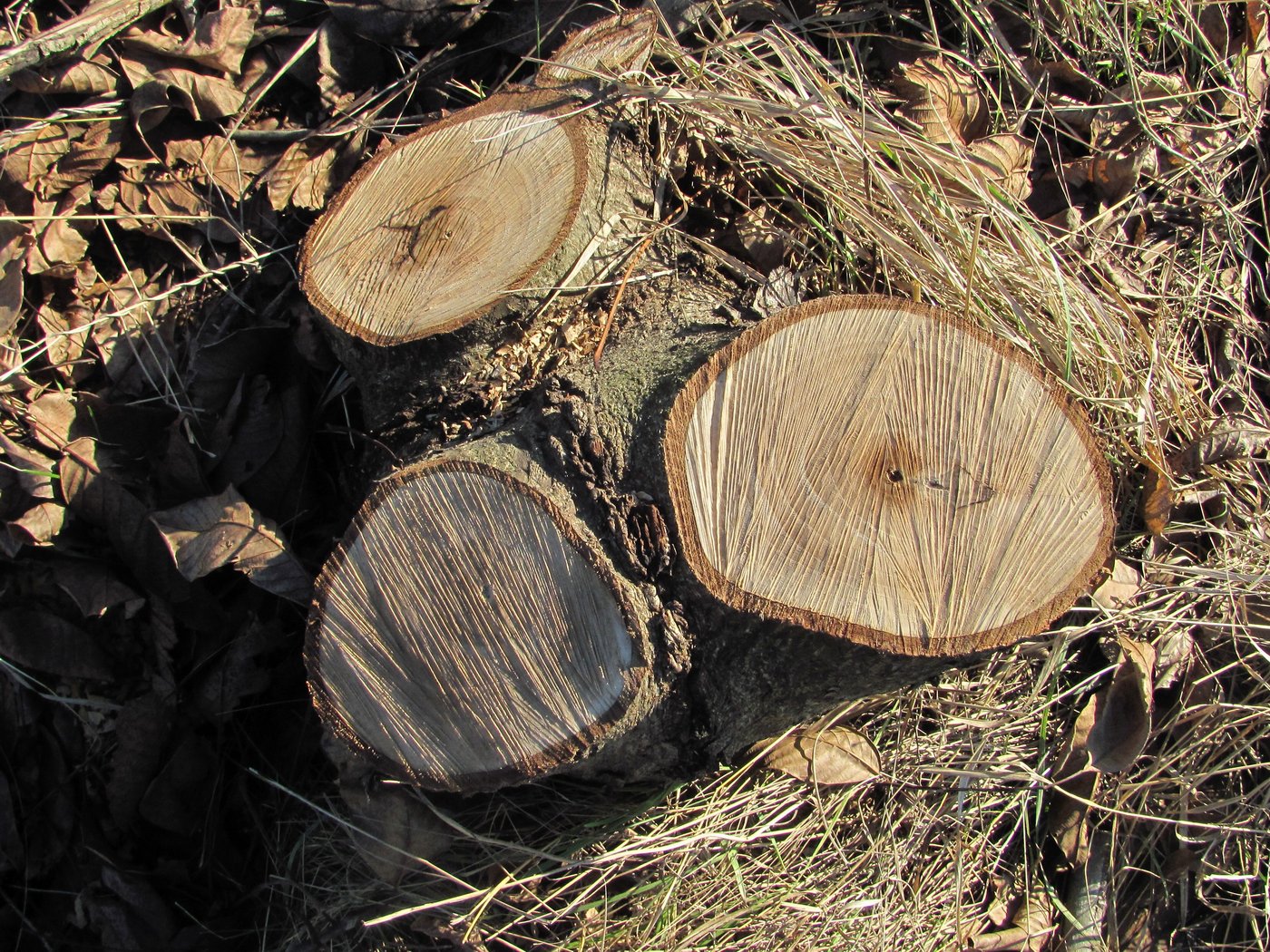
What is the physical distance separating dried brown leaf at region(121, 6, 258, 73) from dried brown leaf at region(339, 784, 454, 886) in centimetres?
154

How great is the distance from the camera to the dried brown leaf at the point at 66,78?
1.93 metres

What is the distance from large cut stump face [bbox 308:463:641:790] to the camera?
4.01ft

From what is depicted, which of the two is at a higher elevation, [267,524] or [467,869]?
[267,524]

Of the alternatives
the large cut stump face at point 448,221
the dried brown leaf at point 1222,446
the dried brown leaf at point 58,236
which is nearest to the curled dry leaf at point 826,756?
the dried brown leaf at point 1222,446

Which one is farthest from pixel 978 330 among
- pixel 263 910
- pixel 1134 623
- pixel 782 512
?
pixel 263 910

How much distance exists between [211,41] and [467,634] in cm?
149

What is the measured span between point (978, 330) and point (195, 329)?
5.29ft

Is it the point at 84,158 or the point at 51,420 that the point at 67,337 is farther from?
the point at 84,158

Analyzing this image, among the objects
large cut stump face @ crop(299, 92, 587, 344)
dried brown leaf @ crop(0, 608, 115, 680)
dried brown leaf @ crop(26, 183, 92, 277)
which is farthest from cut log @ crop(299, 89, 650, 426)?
dried brown leaf @ crop(0, 608, 115, 680)

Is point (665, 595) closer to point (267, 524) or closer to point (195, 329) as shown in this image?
point (267, 524)

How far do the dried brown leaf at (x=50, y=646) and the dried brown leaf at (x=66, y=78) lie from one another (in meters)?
1.11

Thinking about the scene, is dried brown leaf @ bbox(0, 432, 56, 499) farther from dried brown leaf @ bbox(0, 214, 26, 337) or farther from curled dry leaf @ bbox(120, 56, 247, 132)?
curled dry leaf @ bbox(120, 56, 247, 132)

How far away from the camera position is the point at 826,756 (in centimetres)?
173

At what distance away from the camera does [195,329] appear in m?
1.97
